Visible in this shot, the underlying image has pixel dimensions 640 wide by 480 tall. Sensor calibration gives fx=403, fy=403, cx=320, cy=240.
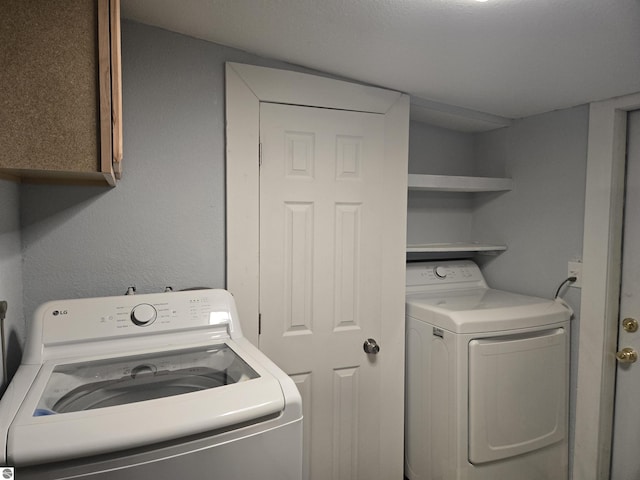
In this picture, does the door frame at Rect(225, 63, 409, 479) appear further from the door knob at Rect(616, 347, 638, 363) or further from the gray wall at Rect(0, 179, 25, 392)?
the door knob at Rect(616, 347, 638, 363)

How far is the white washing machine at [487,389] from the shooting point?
176 centimetres

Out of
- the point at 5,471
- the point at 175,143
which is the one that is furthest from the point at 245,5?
the point at 5,471

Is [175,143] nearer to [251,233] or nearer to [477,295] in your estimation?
[251,233]

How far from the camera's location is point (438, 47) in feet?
4.76

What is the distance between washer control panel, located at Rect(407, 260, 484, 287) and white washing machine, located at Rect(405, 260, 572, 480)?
191 mm

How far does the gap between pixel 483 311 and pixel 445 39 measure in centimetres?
115

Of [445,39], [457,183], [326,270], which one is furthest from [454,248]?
[445,39]

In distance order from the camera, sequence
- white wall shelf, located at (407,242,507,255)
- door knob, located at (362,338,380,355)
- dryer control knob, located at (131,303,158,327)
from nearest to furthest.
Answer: dryer control knob, located at (131,303,158,327), door knob, located at (362,338,380,355), white wall shelf, located at (407,242,507,255)

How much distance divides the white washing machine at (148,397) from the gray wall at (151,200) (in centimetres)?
21

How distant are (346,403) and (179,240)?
42.0 inches

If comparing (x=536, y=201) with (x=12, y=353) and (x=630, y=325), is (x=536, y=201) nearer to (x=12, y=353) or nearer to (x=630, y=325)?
(x=630, y=325)

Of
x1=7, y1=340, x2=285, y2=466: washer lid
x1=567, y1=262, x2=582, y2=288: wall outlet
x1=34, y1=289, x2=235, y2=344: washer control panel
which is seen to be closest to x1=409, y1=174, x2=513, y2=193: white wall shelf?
x1=567, y1=262, x2=582, y2=288: wall outlet

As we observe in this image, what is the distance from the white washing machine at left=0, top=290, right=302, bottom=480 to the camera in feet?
2.71

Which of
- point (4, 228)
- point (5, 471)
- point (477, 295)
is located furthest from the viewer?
point (477, 295)
